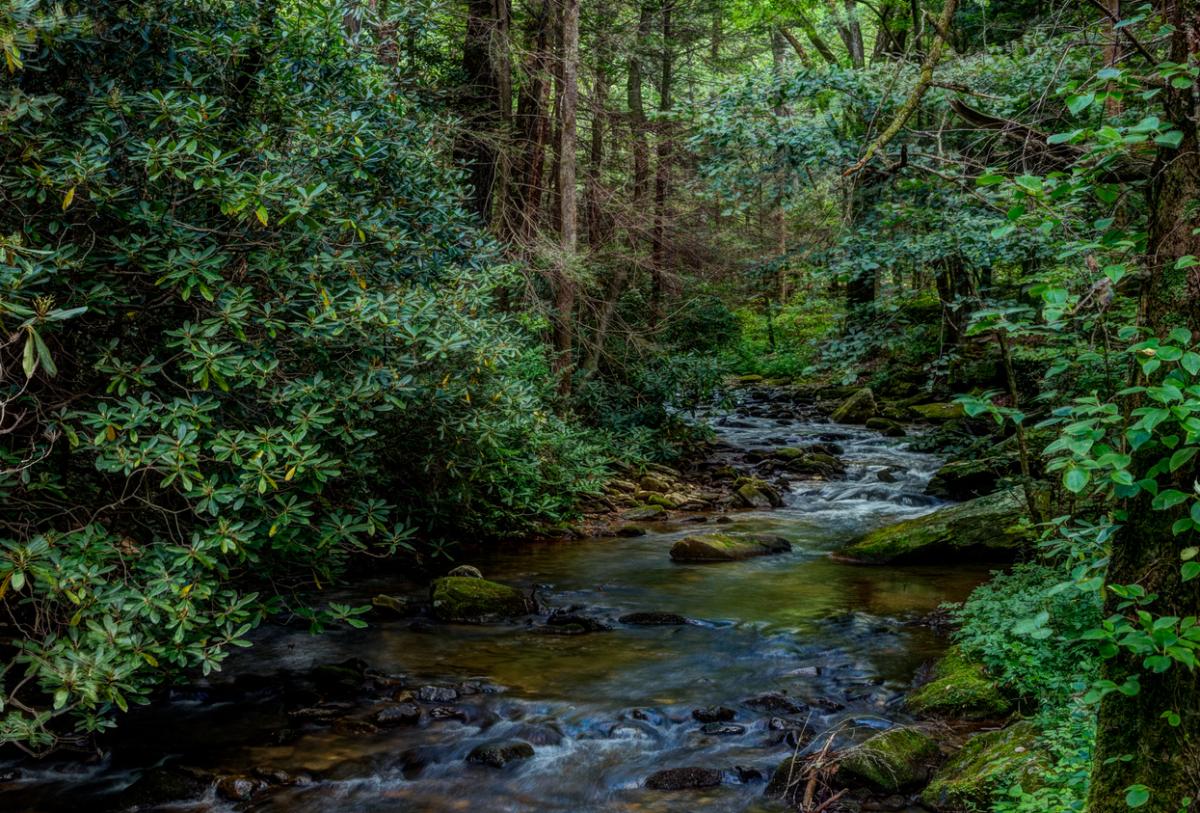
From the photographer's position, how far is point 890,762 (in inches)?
197

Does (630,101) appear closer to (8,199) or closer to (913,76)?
(913,76)

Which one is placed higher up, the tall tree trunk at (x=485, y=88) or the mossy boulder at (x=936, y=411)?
the tall tree trunk at (x=485, y=88)

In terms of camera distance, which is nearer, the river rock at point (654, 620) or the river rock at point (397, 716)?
the river rock at point (397, 716)

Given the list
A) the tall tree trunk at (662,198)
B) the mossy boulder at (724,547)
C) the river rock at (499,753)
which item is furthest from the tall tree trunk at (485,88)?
the river rock at (499,753)

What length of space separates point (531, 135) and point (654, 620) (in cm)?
995

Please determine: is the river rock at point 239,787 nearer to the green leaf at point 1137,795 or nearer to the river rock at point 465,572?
the river rock at point 465,572

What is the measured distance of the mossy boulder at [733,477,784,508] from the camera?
1433 centimetres

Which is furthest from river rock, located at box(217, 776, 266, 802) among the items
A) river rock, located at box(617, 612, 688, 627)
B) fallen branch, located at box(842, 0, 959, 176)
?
fallen branch, located at box(842, 0, 959, 176)

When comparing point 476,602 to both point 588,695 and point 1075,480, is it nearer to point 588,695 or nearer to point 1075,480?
point 588,695

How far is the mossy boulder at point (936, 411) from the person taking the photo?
18547mm

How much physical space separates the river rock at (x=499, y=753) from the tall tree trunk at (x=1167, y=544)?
3765mm

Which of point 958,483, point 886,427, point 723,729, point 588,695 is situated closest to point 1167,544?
point 723,729

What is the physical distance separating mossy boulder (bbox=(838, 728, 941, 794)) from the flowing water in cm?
56

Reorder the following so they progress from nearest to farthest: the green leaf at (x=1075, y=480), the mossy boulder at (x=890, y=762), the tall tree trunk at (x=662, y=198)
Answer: the green leaf at (x=1075, y=480)
the mossy boulder at (x=890, y=762)
the tall tree trunk at (x=662, y=198)
